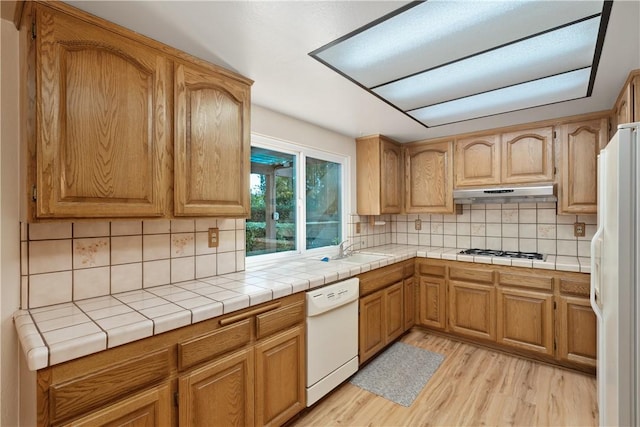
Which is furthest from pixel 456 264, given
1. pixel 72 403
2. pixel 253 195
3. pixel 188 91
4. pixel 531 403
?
pixel 72 403

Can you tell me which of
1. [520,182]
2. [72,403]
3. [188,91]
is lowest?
[72,403]

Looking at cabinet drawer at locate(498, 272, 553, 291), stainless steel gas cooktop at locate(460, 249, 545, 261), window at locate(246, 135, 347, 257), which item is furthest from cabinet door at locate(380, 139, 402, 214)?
cabinet drawer at locate(498, 272, 553, 291)

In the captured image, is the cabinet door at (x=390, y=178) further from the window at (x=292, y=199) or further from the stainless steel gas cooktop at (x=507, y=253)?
the stainless steel gas cooktop at (x=507, y=253)

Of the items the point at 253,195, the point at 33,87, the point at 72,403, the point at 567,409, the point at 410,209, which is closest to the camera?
the point at 72,403

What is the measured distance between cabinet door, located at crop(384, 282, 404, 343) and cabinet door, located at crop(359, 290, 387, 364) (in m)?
0.07

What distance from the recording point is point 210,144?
1.61 m

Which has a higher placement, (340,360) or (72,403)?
(72,403)

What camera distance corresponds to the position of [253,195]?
7.63 ft

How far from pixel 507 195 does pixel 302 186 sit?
1870mm

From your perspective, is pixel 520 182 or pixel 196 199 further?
pixel 520 182

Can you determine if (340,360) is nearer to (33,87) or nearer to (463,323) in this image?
(463,323)

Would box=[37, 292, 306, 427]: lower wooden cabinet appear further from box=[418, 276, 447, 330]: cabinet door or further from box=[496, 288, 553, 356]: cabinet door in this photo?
box=[496, 288, 553, 356]: cabinet door

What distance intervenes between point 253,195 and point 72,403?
5.20ft

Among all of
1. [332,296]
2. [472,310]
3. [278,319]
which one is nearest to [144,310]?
[278,319]
